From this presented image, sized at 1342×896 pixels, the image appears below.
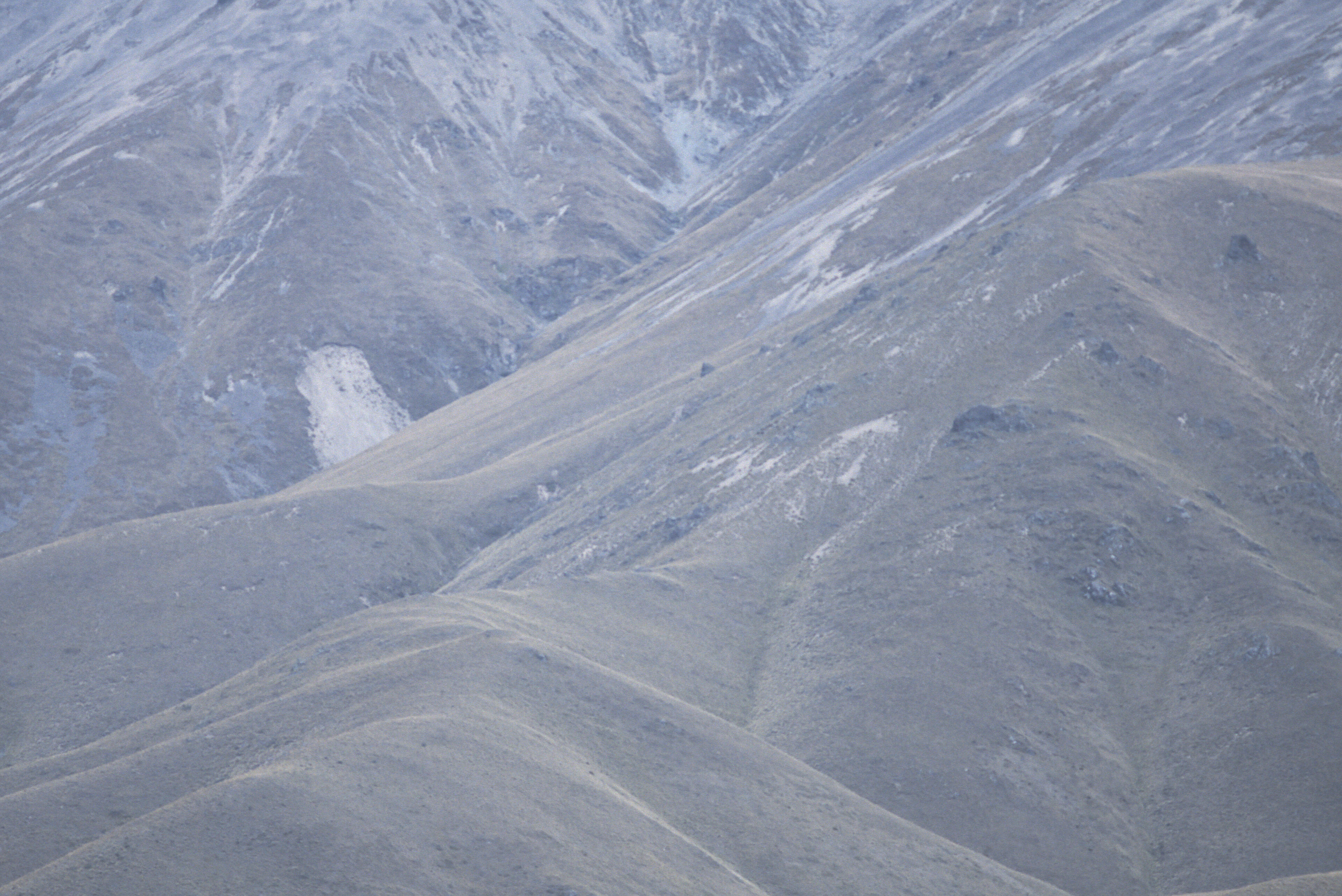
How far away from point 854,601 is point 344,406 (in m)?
104

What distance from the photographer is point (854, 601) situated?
58062mm

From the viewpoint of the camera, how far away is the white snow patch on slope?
138500 mm

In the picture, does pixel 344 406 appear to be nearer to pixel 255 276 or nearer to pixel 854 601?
pixel 255 276

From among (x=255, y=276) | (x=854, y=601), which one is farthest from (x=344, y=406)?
(x=854, y=601)

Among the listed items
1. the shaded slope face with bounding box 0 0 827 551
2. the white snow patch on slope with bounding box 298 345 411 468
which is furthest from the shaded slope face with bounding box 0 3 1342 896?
the shaded slope face with bounding box 0 0 827 551

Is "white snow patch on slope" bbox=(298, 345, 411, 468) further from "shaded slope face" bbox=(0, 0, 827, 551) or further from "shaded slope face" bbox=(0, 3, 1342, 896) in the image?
"shaded slope face" bbox=(0, 3, 1342, 896)

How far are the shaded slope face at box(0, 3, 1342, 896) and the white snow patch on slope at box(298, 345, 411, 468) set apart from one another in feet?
86.2

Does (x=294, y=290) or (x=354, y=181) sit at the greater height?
(x=354, y=181)

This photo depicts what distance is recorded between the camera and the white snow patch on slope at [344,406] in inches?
5453

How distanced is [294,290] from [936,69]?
112m

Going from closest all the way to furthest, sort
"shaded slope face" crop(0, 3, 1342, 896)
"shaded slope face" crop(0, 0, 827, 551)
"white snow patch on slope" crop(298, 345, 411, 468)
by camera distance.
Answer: "shaded slope face" crop(0, 3, 1342, 896), "shaded slope face" crop(0, 0, 827, 551), "white snow patch on slope" crop(298, 345, 411, 468)

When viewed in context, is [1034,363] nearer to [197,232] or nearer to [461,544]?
[461,544]

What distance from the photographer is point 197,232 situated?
173625 millimetres

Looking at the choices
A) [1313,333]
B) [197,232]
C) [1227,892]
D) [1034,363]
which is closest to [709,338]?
[1034,363]
